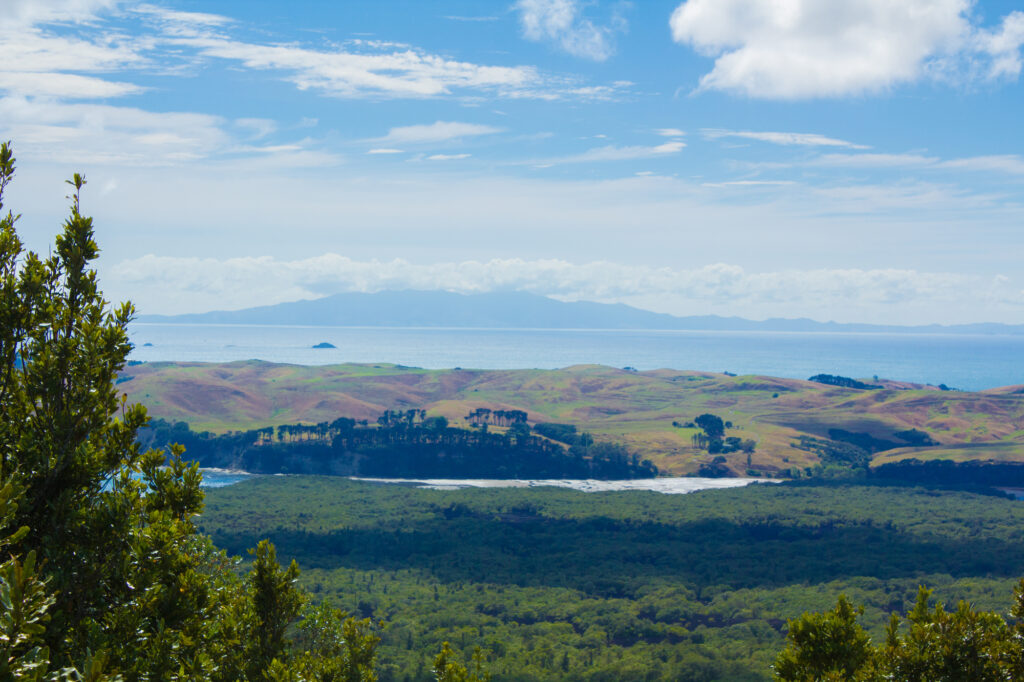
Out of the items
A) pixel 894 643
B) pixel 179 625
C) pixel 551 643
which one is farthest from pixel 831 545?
pixel 179 625

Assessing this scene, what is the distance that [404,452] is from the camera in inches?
7082

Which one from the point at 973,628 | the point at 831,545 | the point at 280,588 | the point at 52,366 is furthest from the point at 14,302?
the point at 831,545

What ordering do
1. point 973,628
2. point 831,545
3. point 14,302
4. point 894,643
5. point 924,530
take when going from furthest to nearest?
1. point 924,530
2. point 831,545
3. point 894,643
4. point 973,628
5. point 14,302

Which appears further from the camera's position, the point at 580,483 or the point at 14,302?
the point at 580,483

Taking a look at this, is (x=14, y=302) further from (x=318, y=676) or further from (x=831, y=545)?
(x=831, y=545)

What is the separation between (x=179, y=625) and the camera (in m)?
8.39

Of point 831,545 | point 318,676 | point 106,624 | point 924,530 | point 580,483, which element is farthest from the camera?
point 580,483

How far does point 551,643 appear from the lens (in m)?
74.6

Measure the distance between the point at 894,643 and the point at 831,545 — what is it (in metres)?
106

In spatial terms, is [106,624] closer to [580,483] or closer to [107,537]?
[107,537]

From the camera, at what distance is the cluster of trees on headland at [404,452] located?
175 m

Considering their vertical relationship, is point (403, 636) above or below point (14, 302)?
below

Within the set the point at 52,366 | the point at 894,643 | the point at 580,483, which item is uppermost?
the point at 52,366

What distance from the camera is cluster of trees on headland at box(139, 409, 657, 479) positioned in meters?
175
